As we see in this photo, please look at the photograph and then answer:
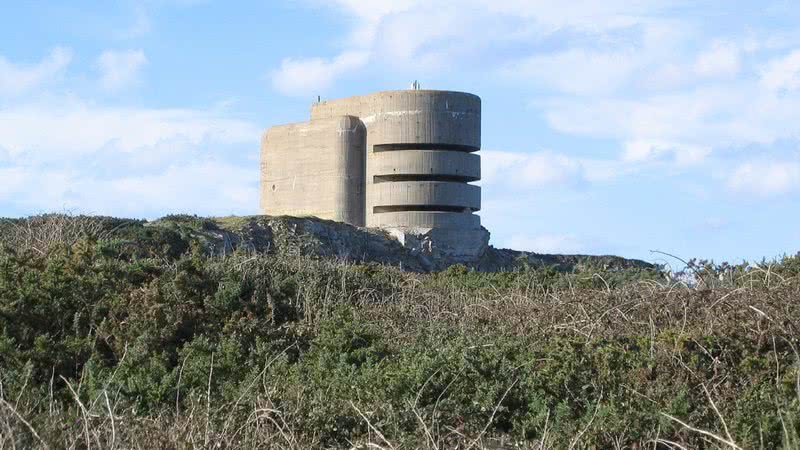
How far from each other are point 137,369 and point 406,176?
95.8ft

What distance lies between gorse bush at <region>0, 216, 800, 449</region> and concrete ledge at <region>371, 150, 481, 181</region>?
23072mm

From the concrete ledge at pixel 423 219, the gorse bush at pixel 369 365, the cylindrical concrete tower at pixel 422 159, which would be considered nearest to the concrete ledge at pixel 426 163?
the cylindrical concrete tower at pixel 422 159

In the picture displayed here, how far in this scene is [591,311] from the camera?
12172 mm

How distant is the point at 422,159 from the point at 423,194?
1.17 m

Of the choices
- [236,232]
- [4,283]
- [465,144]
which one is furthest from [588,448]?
[465,144]

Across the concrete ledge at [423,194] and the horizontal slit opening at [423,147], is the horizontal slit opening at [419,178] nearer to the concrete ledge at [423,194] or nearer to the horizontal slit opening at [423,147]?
the concrete ledge at [423,194]

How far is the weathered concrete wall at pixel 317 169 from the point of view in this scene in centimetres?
4003

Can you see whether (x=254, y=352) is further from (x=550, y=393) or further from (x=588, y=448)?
(x=588, y=448)

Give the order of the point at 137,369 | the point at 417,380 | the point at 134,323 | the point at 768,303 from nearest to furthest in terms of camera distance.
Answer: the point at 417,380 → the point at 137,369 → the point at 768,303 → the point at 134,323

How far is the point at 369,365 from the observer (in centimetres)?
1009

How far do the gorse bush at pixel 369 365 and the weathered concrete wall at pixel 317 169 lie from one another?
81.6ft

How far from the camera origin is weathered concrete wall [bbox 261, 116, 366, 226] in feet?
131

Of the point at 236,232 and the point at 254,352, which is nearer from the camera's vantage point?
the point at 254,352

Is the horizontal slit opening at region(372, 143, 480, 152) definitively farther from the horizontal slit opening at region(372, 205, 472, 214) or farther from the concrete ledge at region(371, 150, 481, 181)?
the horizontal slit opening at region(372, 205, 472, 214)
